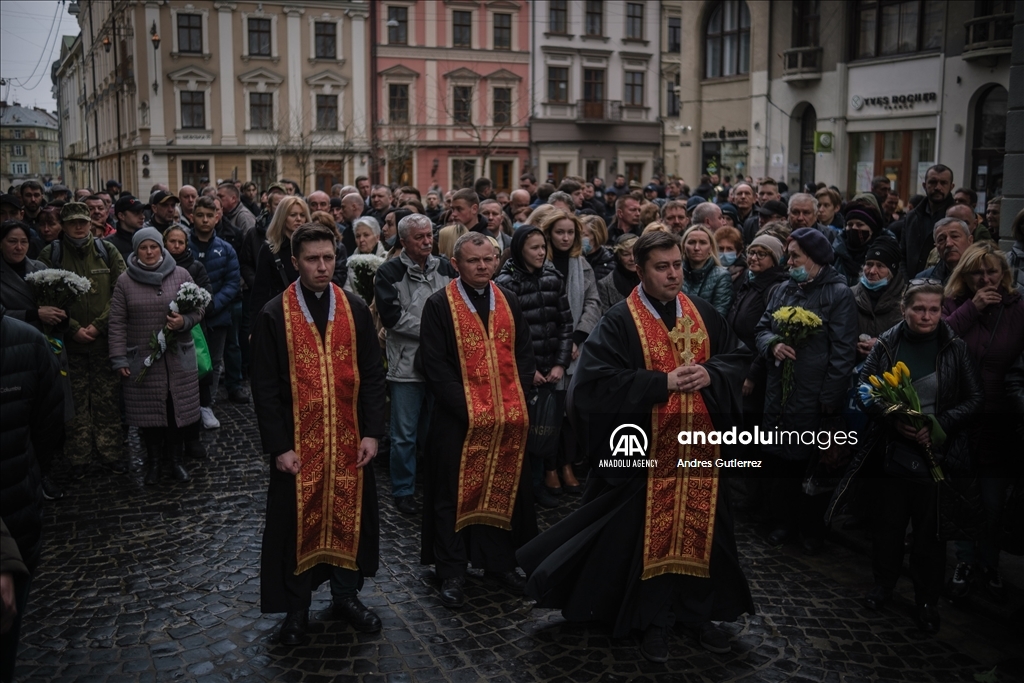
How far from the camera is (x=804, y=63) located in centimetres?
2834

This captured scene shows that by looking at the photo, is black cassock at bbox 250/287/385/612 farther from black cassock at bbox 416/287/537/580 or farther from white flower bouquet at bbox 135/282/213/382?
white flower bouquet at bbox 135/282/213/382

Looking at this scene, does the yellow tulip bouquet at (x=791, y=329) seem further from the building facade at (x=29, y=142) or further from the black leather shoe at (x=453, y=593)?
the building facade at (x=29, y=142)

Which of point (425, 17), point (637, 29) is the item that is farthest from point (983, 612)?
point (637, 29)

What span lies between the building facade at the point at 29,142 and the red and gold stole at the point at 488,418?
116281 millimetres

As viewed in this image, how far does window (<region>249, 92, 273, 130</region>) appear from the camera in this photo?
4481 cm

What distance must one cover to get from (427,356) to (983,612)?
3.67m

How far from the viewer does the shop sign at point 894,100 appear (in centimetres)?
2522

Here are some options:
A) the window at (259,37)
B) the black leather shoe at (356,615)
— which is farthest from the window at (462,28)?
the black leather shoe at (356,615)

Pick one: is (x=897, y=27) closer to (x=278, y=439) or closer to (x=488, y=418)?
(x=488, y=418)

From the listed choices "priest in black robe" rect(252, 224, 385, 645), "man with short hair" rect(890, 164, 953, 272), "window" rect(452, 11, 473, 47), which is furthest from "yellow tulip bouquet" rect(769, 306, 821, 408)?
"window" rect(452, 11, 473, 47)

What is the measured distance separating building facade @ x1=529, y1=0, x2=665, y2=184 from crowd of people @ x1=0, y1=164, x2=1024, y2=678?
41.9m

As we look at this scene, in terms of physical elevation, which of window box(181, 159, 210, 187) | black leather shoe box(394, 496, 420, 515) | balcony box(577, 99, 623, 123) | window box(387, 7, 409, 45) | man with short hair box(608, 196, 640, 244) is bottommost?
black leather shoe box(394, 496, 420, 515)

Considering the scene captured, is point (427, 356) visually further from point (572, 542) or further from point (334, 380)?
point (572, 542)

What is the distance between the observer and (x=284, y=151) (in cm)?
4381
